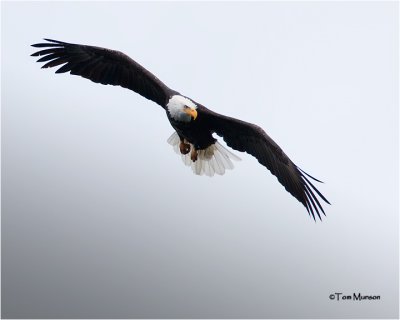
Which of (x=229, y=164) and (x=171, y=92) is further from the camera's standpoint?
(x=229, y=164)

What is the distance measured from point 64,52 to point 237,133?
76.1 inches

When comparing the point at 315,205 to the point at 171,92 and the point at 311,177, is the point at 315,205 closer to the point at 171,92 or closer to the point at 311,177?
the point at 311,177

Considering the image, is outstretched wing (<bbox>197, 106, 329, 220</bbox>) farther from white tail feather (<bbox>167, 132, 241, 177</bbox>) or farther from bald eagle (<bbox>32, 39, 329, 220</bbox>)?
white tail feather (<bbox>167, 132, 241, 177</bbox>)

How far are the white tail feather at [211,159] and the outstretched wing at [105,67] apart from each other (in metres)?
0.88

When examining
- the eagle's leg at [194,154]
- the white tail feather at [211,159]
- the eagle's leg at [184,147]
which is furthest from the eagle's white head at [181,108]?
the white tail feather at [211,159]

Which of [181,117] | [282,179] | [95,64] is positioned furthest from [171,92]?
[282,179]

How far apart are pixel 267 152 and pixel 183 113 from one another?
976 millimetres

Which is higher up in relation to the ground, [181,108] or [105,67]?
[105,67]

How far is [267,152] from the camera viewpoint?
25.2 ft

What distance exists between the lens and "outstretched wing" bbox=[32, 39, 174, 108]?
7.73m

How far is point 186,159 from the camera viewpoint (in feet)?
28.6

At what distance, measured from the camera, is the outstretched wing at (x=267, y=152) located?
7.57 m

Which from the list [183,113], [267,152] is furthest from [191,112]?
[267,152]

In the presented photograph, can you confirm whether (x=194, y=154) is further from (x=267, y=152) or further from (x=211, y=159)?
(x=267, y=152)
